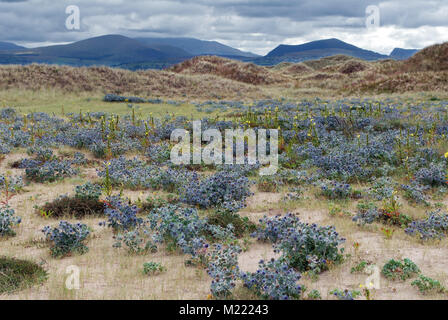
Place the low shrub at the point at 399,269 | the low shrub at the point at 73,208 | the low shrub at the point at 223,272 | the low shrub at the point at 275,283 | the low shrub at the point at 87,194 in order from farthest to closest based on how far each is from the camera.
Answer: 1. the low shrub at the point at 87,194
2. the low shrub at the point at 73,208
3. the low shrub at the point at 399,269
4. the low shrub at the point at 223,272
5. the low shrub at the point at 275,283

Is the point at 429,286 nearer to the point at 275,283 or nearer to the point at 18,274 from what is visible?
the point at 275,283

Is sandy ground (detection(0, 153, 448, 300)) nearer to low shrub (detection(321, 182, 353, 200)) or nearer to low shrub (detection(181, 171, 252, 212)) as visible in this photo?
low shrub (detection(181, 171, 252, 212))

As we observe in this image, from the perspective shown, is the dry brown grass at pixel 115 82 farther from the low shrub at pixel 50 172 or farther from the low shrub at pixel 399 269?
the low shrub at pixel 399 269

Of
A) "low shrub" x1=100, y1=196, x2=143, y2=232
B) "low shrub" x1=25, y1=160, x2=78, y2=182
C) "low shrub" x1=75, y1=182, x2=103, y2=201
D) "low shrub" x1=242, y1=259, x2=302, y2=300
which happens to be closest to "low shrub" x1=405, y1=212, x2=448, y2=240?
"low shrub" x1=242, y1=259, x2=302, y2=300

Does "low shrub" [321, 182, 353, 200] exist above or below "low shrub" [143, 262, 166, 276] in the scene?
above

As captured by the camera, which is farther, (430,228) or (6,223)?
(6,223)

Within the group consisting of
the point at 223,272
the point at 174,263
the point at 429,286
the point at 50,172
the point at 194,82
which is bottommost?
the point at 174,263

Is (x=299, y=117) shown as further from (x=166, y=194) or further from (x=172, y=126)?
(x=166, y=194)

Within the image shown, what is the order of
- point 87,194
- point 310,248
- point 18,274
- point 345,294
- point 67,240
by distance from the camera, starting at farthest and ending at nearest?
point 87,194 → point 67,240 → point 310,248 → point 18,274 → point 345,294

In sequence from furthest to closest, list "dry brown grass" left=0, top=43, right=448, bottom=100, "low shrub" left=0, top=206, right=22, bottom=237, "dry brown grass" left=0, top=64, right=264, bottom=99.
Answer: "dry brown grass" left=0, top=43, right=448, bottom=100 < "dry brown grass" left=0, top=64, right=264, bottom=99 < "low shrub" left=0, top=206, right=22, bottom=237

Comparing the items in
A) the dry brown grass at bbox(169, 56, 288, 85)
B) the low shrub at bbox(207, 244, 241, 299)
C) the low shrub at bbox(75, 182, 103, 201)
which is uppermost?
the dry brown grass at bbox(169, 56, 288, 85)

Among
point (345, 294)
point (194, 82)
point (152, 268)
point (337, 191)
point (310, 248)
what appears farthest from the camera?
point (194, 82)

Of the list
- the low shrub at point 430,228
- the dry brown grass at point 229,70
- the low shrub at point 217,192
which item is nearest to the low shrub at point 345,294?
the low shrub at point 430,228

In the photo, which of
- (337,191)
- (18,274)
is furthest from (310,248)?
(18,274)
